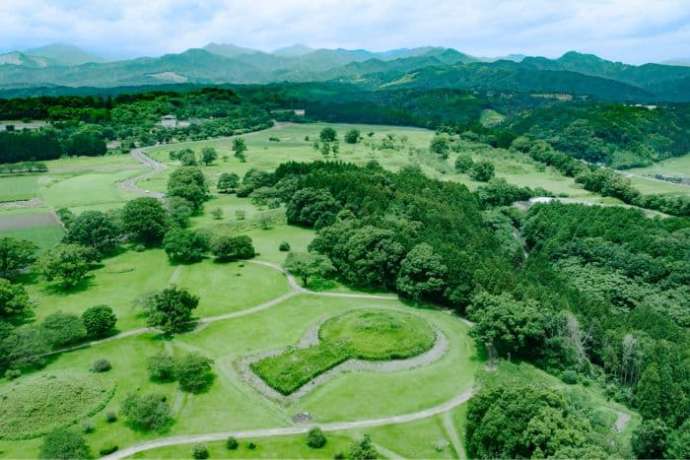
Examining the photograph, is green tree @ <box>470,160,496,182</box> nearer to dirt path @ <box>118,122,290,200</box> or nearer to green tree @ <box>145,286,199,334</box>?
Result: dirt path @ <box>118,122,290,200</box>

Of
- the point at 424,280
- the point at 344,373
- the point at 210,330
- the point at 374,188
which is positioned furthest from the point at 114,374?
the point at 374,188

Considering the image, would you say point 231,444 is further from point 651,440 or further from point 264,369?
point 651,440

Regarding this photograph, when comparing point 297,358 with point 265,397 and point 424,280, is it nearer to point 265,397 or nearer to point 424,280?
point 265,397

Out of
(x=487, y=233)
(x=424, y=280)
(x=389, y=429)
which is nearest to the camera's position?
(x=389, y=429)

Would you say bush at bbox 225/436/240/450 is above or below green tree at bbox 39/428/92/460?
below

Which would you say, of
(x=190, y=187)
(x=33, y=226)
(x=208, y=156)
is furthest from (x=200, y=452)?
(x=208, y=156)

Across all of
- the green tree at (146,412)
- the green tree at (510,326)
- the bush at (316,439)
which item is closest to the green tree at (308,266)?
the green tree at (510,326)

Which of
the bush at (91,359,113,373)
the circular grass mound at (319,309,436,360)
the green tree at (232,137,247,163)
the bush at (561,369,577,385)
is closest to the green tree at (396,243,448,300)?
the circular grass mound at (319,309,436,360)
